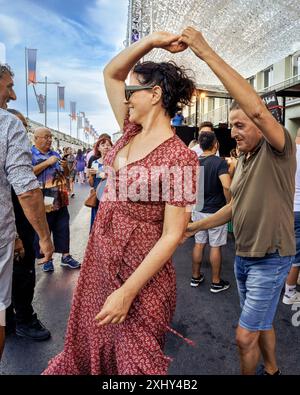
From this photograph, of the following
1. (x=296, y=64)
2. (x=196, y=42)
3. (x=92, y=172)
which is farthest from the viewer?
(x=296, y=64)

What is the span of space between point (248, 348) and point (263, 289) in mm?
392

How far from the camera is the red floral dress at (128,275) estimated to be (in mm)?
1361

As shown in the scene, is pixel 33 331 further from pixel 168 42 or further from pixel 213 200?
pixel 168 42

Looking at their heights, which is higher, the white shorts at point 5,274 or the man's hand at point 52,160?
the man's hand at point 52,160

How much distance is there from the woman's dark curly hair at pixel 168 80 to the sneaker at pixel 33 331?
94.4 inches

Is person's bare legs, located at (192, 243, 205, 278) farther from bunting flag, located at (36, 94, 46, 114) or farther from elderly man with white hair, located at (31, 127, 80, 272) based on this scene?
bunting flag, located at (36, 94, 46, 114)

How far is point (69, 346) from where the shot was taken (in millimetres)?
1585

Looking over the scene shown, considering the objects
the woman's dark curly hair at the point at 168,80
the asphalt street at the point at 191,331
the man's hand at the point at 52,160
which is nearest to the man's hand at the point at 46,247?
the asphalt street at the point at 191,331

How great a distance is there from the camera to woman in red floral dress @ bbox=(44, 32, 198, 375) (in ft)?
4.33

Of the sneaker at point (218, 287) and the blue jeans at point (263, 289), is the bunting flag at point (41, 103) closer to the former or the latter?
the sneaker at point (218, 287)

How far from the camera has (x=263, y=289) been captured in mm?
1873

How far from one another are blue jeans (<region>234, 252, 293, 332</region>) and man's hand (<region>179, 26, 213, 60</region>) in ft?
3.97

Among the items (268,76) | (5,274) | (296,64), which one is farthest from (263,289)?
(268,76)
